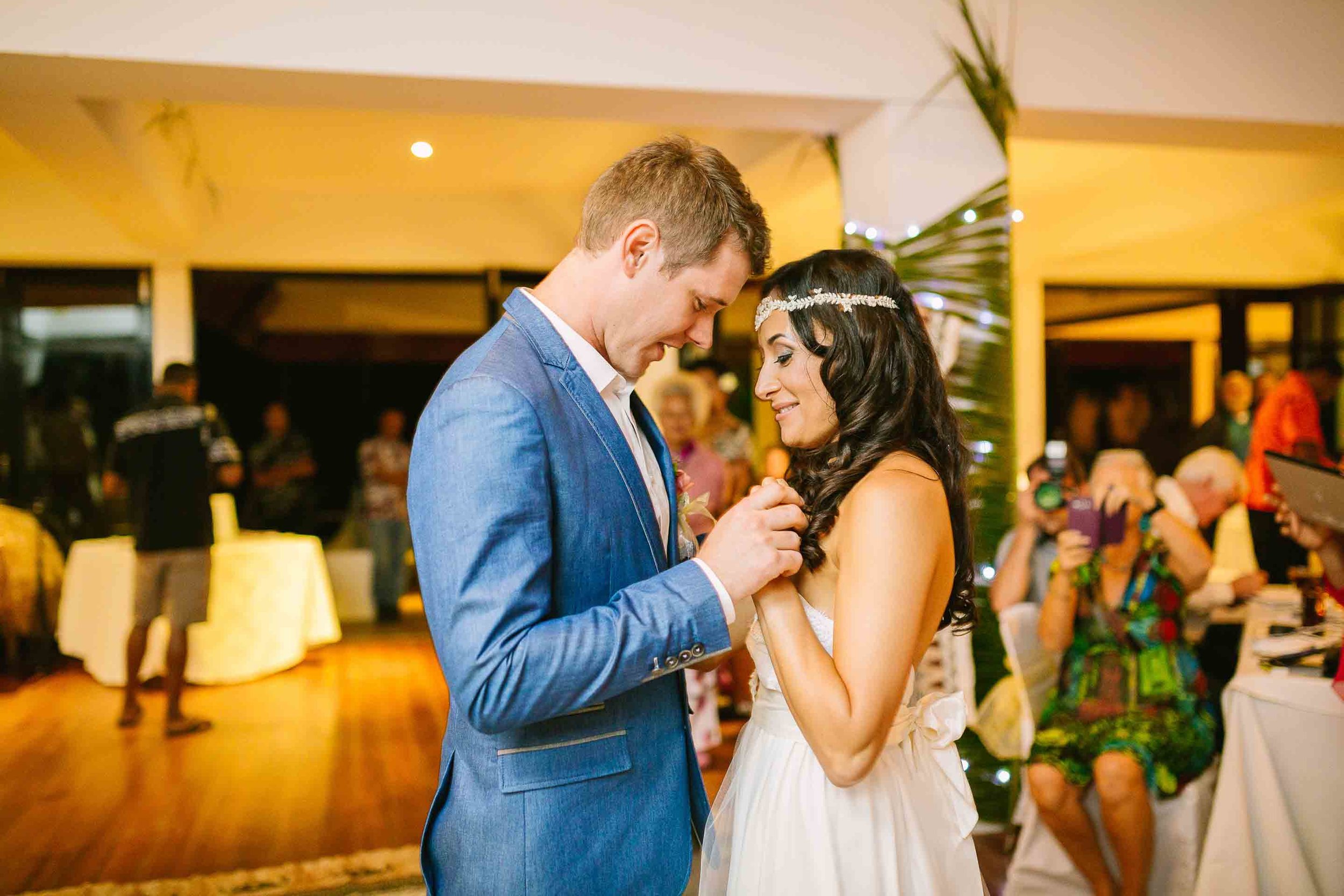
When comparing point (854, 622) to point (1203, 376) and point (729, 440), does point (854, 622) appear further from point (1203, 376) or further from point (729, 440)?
point (1203, 376)

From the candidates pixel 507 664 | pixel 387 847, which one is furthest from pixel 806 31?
pixel 387 847

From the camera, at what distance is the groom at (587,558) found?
109 centimetres

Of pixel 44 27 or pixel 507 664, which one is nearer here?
pixel 507 664

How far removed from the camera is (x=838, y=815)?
142 cm

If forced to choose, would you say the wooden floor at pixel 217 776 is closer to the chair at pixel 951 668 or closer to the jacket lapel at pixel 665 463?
the chair at pixel 951 668

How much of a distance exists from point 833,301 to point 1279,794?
1.90 m

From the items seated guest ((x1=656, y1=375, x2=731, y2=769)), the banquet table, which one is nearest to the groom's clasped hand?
the banquet table

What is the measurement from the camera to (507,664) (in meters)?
1.07

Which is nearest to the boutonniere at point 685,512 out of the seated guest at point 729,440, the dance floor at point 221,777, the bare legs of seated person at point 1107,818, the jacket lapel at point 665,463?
the jacket lapel at point 665,463

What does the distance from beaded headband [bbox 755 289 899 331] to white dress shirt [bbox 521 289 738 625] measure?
281mm

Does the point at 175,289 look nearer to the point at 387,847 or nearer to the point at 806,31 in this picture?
the point at 387,847

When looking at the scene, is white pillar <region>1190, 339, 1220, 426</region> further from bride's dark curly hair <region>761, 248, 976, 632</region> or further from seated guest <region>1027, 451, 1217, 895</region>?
bride's dark curly hair <region>761, 248, 976, 632</region>

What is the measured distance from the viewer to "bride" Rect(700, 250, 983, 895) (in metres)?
1.31

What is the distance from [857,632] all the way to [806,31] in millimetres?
2478
